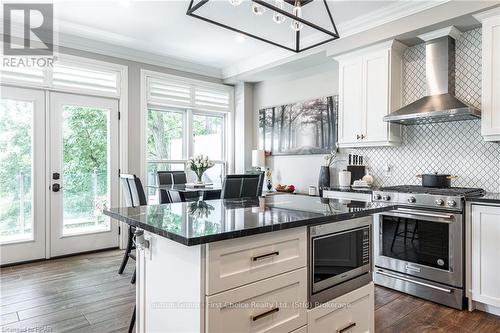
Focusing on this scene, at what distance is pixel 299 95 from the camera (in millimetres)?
4992

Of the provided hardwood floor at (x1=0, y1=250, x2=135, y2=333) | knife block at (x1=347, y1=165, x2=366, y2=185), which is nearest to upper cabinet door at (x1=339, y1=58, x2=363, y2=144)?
knife block at (x1=347, y1=165, x2=366, y2=185)

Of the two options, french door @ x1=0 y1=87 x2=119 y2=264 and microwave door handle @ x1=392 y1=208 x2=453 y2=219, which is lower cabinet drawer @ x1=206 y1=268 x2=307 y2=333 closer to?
microwave door handle @ x1=392 y1=208 x2=453 y2=219

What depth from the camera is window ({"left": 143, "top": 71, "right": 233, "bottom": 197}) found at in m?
5.03

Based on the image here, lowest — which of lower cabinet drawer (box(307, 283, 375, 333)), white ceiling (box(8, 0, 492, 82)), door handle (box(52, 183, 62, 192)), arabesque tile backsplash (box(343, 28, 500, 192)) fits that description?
lower cabinet drawer (box(307, 283, 375, 333))

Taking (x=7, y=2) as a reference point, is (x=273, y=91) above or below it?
below

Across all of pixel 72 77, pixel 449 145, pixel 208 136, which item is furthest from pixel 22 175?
pixel 449 145

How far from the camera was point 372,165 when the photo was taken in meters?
4.08

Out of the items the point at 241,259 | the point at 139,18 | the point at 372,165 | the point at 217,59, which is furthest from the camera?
the point at 217,59

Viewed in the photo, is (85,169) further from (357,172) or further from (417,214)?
(417,214)

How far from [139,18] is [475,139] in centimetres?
389

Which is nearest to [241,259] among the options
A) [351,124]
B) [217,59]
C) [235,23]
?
[351,124]

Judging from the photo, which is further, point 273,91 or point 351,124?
point 273,91

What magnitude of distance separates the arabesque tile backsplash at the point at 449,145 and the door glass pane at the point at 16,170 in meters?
4.34

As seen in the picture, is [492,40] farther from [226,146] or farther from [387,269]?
[226,146]
